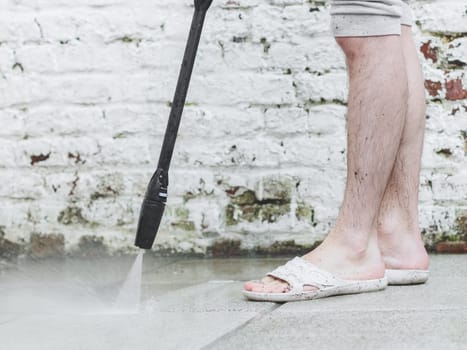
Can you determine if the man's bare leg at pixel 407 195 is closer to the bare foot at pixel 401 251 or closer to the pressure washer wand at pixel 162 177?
the bare foot at pixel 401 251

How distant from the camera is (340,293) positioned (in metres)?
1.66

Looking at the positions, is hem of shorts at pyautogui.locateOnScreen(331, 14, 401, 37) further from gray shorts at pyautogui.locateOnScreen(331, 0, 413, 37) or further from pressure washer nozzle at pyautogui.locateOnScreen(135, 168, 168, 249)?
pressure washer nozzle at pyautogui.locateOnScreen(135, 168, 168, 249)

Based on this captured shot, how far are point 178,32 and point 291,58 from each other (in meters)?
0.33

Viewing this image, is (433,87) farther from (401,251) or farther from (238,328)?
(238,328)

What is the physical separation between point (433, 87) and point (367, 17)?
0.95 m

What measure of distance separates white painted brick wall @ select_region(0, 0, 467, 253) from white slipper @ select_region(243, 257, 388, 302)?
898 mm

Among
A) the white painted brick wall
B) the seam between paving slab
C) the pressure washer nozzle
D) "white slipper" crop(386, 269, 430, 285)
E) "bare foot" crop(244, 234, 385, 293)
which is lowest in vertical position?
the seam between paving slab

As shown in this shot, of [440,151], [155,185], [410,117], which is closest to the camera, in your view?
[155,185]

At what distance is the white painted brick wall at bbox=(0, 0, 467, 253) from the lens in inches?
99.8

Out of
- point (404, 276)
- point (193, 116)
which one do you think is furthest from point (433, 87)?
point (404, 276)

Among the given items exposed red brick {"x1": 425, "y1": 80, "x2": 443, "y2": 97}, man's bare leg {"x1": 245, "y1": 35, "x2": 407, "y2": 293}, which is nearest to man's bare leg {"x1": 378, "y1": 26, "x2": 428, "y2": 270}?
man's bare leg {"x1": 245, "y1": 35, "x2": 407, "y2": 293}

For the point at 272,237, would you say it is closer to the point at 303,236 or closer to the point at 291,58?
the point at 303,236

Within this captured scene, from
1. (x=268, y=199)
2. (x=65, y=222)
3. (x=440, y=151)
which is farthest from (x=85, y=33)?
(x=440, y=151)

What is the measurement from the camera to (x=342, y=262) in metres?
1.67
